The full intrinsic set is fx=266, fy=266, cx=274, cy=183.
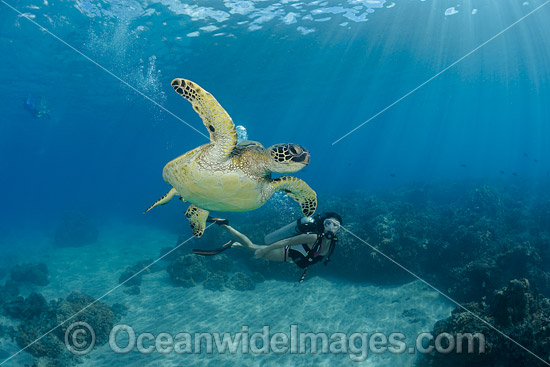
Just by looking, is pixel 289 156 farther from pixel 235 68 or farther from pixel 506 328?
pixel 235 68

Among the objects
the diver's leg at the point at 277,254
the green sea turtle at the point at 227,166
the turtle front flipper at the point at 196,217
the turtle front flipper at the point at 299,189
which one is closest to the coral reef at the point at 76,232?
the turtle front flipper at the point at 196,217

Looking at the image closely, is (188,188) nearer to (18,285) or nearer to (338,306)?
(338,306)

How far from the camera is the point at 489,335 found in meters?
4.96

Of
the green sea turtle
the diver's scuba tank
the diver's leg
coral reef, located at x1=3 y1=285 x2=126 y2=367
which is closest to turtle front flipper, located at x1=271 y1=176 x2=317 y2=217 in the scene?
the green sea turtle

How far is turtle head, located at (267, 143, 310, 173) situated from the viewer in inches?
158

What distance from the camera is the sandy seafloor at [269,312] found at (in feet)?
22.0

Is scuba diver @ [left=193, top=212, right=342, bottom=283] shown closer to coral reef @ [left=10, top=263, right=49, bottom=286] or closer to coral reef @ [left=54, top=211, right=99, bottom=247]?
coral reef @ [left=10, top=263, right=49, bottom=286]

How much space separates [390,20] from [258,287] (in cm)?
2045

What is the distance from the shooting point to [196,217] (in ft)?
23.1

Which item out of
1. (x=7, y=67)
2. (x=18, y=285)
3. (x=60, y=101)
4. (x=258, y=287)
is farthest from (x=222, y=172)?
(x=60, y=101)

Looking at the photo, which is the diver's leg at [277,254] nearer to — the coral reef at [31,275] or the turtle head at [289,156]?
the turtle head at [289,156]

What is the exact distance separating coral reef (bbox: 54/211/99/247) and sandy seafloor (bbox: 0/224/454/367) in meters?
12.0

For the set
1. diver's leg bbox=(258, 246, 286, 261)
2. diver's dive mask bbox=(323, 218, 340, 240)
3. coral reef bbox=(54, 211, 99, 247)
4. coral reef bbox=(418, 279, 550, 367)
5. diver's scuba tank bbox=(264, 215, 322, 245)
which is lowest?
coral reef bbox=(418, 279, 550, 367)

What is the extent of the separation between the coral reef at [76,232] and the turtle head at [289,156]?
2471 centimetres
